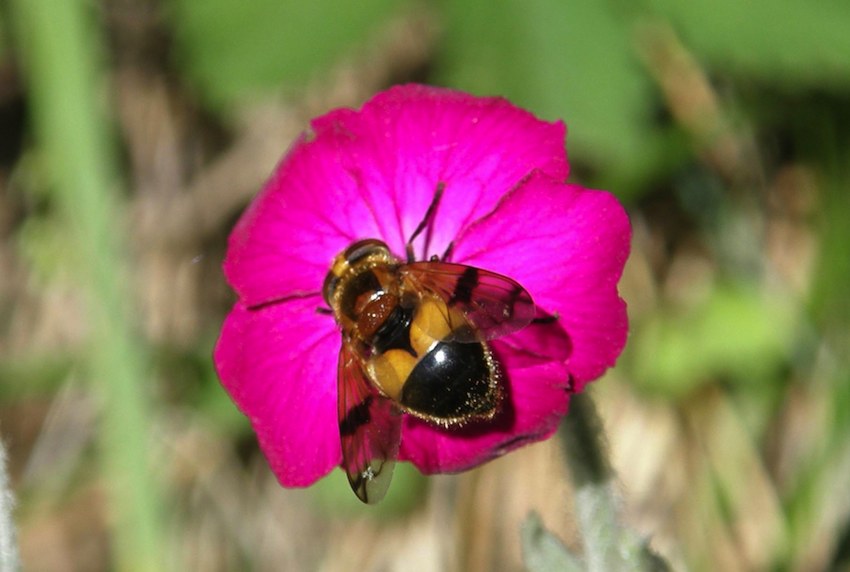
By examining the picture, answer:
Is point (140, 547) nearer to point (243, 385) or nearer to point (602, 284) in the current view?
point (243, 385)

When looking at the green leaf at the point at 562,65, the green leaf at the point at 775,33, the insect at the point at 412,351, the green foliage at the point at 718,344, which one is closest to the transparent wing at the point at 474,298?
the insect at the point at 412,351

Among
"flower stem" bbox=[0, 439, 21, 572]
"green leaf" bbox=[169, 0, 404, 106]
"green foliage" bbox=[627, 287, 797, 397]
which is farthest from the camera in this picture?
"green foliage" bbox=[627, 287, 797, 397]

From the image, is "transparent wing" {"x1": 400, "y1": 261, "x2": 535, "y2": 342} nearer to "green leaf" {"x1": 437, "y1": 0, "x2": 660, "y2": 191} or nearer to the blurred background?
the blurred background

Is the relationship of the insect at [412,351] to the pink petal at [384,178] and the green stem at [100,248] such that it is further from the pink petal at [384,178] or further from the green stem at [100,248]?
the green stem at [100,248]

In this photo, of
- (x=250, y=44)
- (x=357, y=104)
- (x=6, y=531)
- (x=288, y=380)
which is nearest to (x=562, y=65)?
(x=250, y=44)

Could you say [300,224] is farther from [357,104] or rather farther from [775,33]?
[357,104]

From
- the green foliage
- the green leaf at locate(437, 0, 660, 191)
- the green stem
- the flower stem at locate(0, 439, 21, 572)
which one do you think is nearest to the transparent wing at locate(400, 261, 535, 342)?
the flower stem at locate(0, 439, 21, 572)

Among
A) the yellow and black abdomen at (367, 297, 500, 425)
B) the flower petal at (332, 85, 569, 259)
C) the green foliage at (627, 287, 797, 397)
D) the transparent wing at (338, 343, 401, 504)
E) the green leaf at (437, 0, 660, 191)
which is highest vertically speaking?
the flower petal at (332, 85, 569, 259)
